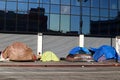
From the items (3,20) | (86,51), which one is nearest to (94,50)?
(86,51)

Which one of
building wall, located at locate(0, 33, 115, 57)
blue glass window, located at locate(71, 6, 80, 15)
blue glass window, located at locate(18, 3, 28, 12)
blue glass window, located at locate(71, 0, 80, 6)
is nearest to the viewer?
building wall, located at locate(0, 33, 115, 57)

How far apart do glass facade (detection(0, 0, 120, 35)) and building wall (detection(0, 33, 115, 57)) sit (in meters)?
0.77

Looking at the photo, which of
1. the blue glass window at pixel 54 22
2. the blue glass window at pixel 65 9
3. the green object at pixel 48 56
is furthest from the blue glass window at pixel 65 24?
the green object at pixel 48 56

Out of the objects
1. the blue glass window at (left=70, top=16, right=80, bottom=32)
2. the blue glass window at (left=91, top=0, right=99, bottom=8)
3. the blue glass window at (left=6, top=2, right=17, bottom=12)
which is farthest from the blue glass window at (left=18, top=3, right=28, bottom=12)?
the blue glass window at (left=91, top=0, right=99, bottom=8)

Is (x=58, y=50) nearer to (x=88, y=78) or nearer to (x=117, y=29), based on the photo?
(x=117, y=29)

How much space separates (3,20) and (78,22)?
10385 millimetres

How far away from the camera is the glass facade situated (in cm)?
4894

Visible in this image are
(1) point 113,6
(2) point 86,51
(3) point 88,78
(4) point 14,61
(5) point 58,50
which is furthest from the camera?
(1) point 113,6

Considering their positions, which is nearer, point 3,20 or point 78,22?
point 3,20

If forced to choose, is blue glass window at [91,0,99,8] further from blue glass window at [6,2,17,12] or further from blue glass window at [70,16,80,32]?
blue glass window at [6,2,17,12]

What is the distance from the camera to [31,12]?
49844mm

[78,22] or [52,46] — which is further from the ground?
[78,22]

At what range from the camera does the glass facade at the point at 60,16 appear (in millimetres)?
48938

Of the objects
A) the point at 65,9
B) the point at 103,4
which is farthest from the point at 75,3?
the point at 103,4
